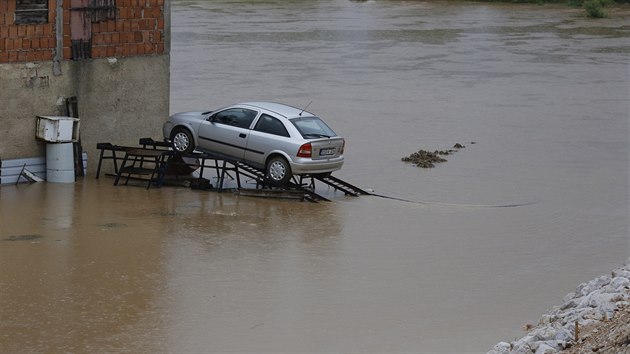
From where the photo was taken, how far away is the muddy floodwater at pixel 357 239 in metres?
15.2

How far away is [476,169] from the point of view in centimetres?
2731

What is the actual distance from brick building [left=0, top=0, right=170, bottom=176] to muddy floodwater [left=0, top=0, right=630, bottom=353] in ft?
3.84

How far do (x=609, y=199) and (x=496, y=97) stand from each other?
14.9 m

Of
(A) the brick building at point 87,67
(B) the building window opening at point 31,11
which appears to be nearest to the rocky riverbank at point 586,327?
(A) the brick building at point 87,67

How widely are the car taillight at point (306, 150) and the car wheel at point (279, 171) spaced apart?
36 centimetres

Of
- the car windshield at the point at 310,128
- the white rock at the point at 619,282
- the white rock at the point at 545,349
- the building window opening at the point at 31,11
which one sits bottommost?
the white rock at the point at 619,282

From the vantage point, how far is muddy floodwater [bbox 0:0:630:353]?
15.2 meters

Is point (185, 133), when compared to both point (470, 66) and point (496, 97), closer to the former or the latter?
point (496, 97)

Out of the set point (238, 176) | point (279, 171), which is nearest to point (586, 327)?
point (279, 171)

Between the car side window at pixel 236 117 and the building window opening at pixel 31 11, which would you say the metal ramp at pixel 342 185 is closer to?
the car side window at pixel 236 117

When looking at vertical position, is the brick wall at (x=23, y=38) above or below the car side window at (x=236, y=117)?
above

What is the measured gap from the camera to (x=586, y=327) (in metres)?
13.3

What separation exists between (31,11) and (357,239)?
23.8ft

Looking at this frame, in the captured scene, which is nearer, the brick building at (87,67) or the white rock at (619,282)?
the white rock at (619,282)
